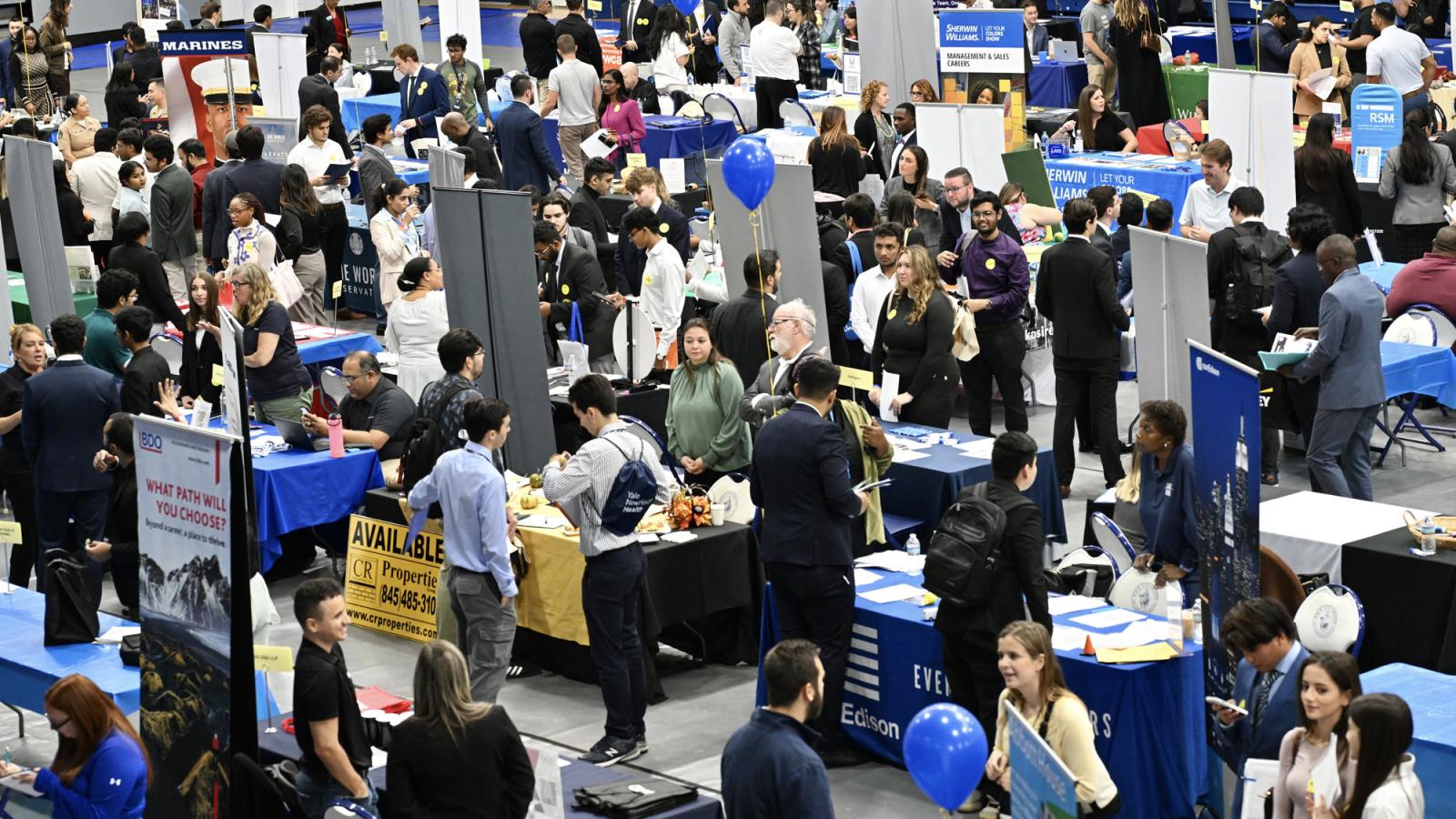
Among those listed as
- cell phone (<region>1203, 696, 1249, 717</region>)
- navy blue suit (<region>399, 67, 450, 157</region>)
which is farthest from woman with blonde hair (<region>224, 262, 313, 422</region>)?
navy blue suit (<region>399, 67, 450, 157</region>)

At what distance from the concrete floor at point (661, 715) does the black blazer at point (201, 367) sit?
111 cm

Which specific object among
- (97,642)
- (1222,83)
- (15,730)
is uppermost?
(1222,83)

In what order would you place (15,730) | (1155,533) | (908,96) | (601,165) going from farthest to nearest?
(908,96), (601,165), (15,730), (1155,533)

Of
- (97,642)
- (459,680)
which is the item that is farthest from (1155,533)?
(97,642)

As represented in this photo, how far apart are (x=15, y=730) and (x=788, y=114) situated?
34.7 ft

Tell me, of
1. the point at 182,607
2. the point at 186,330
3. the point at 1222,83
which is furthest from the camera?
the point at 1222,83

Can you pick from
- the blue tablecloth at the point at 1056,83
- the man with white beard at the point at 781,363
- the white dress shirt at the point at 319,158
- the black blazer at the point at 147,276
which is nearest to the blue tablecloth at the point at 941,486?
the man with white beard at the point at 781,363

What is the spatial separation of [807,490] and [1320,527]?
2.19m

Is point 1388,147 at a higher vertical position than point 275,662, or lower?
higher

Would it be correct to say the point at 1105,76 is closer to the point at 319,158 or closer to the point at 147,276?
the point at 319,158

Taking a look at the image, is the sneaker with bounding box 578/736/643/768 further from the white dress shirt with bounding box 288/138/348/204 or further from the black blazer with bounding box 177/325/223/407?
the white dress shirt with bounding box 288/138/348/204

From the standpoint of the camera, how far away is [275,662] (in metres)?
5.91

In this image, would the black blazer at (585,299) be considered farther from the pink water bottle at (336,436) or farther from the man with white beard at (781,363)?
the man with white beard at (781,363)

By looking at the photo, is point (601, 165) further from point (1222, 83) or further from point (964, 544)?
point (964, 544)
